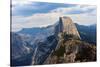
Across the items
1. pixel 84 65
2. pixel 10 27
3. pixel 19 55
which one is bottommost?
pixel 84 65

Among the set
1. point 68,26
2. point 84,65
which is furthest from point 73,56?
point 68,26

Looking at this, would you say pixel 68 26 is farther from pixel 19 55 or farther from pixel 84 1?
pixel 19 55

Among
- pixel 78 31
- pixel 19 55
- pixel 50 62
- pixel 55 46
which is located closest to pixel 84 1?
pixel 78 31

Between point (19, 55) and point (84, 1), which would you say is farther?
point (84, 1)

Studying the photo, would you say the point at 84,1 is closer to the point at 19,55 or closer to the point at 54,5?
the point at 54,5
